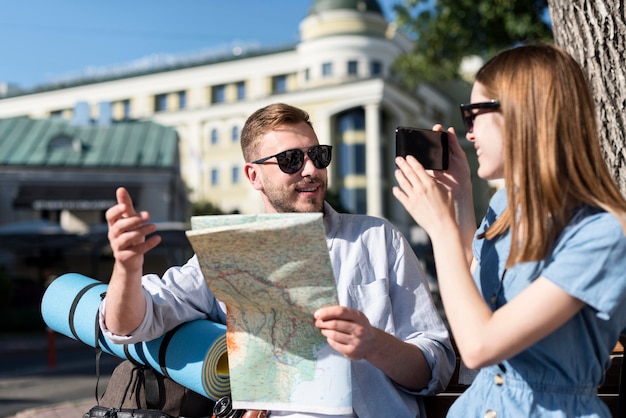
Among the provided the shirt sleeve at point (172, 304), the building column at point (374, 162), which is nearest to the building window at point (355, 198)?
the building column at point (374, 162)

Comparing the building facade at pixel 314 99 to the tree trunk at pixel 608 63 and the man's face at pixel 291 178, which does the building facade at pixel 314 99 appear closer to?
the tree trunk at pixel 608 63

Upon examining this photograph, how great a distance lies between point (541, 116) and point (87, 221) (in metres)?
36.4

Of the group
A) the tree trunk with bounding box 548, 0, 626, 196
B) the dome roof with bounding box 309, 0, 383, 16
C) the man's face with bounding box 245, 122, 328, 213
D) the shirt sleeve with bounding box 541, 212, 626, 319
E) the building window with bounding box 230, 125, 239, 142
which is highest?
the dome roof with bounding box 309, 0, 383, 16

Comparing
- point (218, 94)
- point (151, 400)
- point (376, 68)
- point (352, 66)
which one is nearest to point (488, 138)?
point (151, 400)

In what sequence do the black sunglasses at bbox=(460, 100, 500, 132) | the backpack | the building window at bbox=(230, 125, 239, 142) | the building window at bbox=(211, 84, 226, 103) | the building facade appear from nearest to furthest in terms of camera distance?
the black sunglasses at bbox=(460, 100, 500, 132) < the backpack < the building facade < the building window at bbox=(230, 125, 239, 142) < the building window at bbox=(211, 84, 226, 103)

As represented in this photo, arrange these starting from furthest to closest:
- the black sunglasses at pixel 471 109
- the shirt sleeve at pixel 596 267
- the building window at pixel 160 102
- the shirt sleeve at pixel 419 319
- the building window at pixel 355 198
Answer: the building window at pixel 160 102 → the building window at pixel 355 198 → the shirt sleeve at pixel 419 319 → the black sunglasses at pixel 471 109 → the shirt sleeve at pixel 596 267

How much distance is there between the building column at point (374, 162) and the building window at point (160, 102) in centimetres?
2074

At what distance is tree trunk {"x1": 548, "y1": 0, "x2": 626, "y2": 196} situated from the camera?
3068mm

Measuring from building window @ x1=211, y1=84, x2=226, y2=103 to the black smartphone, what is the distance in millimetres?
58105

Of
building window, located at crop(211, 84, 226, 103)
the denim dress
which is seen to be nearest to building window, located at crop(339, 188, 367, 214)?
building window, located at crop(211, 84, 226, 103)

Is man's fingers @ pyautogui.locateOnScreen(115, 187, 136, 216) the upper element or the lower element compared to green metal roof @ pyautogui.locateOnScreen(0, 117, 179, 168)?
lower

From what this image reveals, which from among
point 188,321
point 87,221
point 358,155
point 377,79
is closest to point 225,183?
point 358,155

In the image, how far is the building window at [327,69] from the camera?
1983 inches

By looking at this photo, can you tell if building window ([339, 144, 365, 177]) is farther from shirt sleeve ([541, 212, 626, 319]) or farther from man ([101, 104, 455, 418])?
shirt sleeve ([541, 212, 626, 319])
